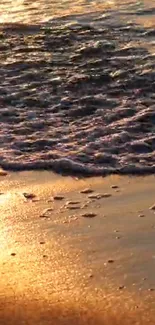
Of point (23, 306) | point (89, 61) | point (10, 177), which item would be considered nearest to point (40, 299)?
point (23, 306)

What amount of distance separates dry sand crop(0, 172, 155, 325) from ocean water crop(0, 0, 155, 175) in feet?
1.37

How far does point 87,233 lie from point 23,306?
74 cm

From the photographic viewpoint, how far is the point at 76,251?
3.71 meters

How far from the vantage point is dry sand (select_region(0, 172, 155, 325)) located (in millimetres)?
3236

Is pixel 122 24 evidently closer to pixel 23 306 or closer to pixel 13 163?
pixel 13 163

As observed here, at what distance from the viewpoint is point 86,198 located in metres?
4.37

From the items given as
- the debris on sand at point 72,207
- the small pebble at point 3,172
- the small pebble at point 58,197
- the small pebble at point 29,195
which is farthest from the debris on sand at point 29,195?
the small pebble at point 3,172

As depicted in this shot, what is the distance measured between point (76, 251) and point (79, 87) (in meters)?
3.38

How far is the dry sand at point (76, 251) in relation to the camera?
324 cm

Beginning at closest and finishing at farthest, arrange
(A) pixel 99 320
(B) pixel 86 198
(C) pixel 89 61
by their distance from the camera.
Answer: (A) pixel 99 320
(B) pixel 86 198
(C) pixel 89 61

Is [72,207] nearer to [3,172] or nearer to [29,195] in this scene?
[29,195]

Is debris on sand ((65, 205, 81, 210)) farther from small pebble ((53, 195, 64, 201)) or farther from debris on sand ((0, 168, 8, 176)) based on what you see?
debris on sand ((0, 168, 8, 176))

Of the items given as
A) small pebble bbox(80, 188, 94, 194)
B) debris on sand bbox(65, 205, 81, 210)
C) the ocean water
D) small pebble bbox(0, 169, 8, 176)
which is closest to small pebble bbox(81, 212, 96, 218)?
debris on sand bbox(65, 205, 81, 210)

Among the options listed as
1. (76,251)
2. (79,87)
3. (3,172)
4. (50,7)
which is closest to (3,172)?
(3,172)
